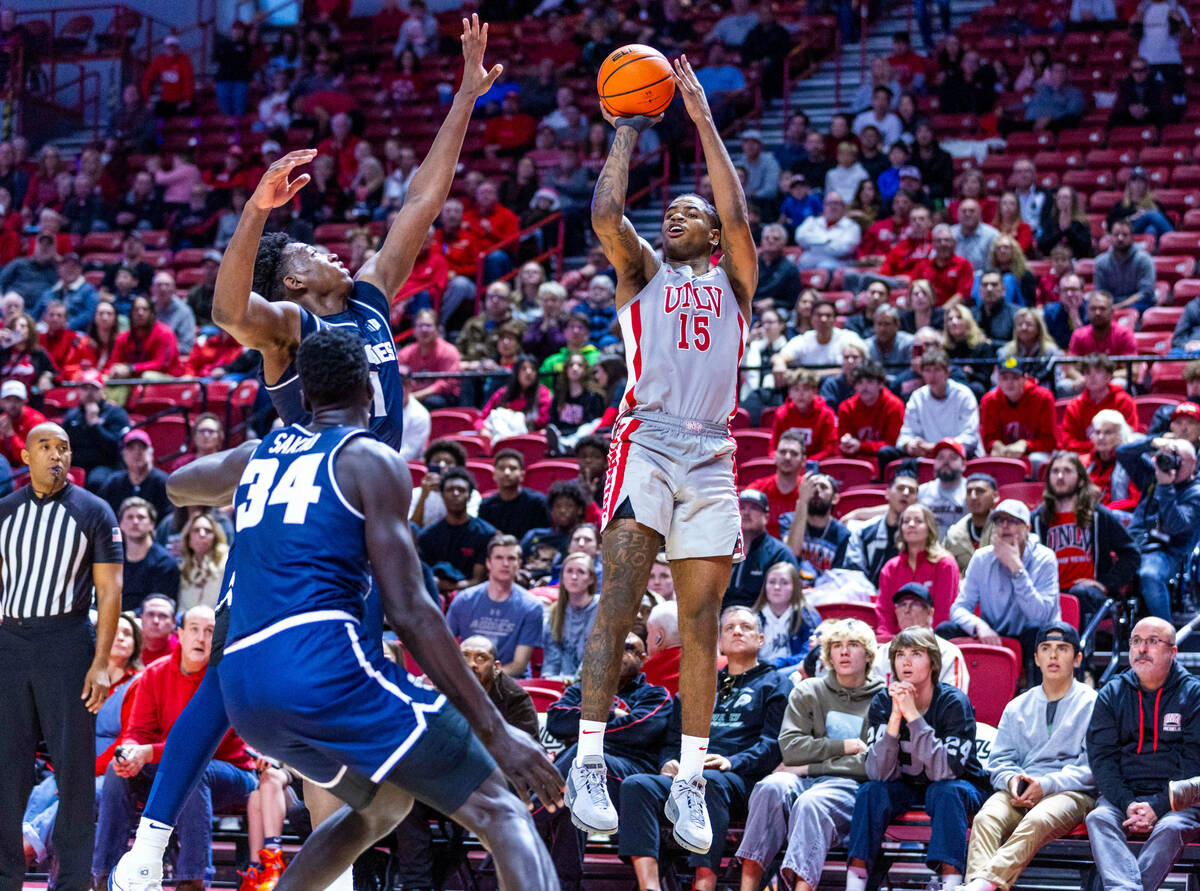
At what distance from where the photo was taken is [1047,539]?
10.0m

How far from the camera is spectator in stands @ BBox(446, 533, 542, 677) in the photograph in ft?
32.4

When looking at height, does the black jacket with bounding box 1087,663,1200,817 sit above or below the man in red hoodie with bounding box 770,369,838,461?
below

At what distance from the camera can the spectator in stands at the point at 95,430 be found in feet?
44.0

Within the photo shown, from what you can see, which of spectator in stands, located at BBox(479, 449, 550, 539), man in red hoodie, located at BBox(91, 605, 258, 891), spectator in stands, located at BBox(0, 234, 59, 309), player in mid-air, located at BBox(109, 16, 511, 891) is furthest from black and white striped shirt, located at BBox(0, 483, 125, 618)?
spectator in stands, located at BBox(0, 234, 59, 309)

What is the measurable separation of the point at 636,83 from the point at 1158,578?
5.46 metres

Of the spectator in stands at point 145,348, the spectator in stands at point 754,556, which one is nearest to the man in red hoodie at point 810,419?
the spectator in stands at point 754,556

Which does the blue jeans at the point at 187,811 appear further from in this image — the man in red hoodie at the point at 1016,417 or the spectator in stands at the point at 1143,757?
the man in red hoodie at the point at 1016,417

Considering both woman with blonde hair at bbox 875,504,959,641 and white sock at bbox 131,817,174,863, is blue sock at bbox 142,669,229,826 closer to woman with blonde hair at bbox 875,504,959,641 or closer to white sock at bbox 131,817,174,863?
white sock at bbox 131,817,174,863

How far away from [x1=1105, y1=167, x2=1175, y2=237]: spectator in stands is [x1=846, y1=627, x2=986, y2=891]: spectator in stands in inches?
321

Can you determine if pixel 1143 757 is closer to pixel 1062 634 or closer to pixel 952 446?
pixel 1062 634

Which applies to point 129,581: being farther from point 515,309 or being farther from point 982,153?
point 982,153

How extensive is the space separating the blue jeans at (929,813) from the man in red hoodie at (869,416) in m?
4.61

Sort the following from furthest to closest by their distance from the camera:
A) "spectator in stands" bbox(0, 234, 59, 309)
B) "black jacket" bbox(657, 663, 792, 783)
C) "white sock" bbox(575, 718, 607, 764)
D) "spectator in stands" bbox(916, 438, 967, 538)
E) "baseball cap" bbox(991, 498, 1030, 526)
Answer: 1. "spectator in stands" bbox(0, 234, 59, 309)
2. "spectator in stands" bbox(916, 438, 967, 538)
3. "baseball cap" bbox(991, 498, 1030, 526)
4. "black jacket" bbox(657, 663, 792, 783)
5. "white sock" bbox(575, 718, 607, 764)

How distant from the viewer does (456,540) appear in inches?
434
